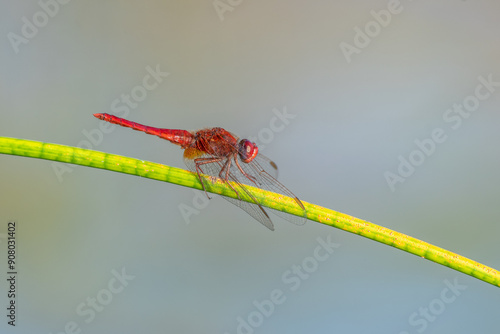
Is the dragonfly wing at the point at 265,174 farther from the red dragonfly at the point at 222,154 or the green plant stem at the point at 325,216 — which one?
the green plant stem at the point at 325,216

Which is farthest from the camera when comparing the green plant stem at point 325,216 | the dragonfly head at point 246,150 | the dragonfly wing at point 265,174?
the dragonfly head at point 246,150

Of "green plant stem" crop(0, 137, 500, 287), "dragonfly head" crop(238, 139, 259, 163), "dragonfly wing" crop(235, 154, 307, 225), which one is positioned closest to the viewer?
"green plant stem" crop(0, 137, 500, 287)

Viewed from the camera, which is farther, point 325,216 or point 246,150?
point 246,150

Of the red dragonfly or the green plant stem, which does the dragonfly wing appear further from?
the green plant stem

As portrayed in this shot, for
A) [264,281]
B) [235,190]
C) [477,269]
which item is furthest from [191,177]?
[264,281]

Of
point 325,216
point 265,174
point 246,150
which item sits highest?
point 246,150

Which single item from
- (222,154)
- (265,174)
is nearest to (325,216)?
(265,174)

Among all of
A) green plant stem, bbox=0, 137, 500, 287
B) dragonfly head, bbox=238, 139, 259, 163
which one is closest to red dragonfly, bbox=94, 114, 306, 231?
dragonfly head, bbox=238, 139, 259, 163

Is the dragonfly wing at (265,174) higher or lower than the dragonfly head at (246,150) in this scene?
lower

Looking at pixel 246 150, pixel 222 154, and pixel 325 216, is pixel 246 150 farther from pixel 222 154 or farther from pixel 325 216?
pixel 325 216

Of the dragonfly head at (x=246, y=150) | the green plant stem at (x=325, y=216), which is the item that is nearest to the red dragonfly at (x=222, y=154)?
the dragonfly head at (x=246, y=150)
